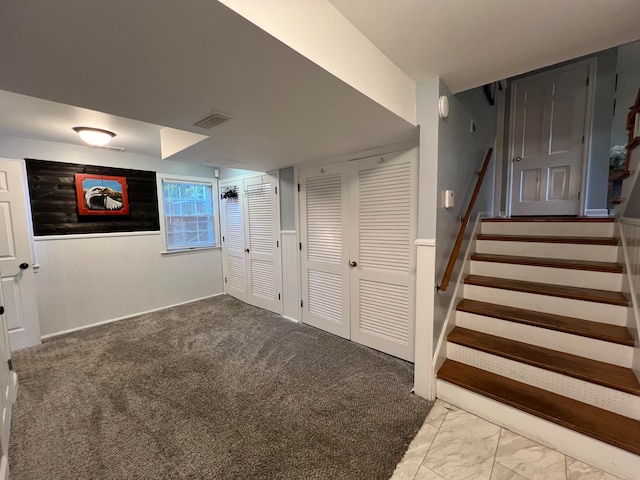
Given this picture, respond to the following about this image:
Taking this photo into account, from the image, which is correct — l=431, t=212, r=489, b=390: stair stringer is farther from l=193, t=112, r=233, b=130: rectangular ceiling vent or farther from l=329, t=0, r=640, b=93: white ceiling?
l=193, t=112, r=233, b=130: rectangular ceiling vent

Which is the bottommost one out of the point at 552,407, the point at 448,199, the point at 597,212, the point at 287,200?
the point at 552,407

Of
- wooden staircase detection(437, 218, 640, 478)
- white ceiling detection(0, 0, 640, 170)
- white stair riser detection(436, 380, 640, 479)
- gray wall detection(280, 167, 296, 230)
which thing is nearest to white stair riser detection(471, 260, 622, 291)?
wooden staircase detection(437, 218, 640, 478)

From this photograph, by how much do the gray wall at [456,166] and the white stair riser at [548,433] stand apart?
41 cm

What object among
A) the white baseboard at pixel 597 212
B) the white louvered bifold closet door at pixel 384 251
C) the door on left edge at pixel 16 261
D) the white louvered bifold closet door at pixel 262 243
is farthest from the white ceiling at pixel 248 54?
the white baseboard at pixel 597 212

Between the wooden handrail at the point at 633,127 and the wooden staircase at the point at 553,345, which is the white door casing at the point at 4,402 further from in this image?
the wooden handrail at the point at 633,127

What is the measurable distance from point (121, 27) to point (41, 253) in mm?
3442

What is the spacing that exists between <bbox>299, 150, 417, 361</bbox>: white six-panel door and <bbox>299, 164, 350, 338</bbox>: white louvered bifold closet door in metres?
0.01

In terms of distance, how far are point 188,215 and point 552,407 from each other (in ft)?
15.2

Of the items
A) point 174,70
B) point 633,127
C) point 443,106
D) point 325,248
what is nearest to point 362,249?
point 325,248

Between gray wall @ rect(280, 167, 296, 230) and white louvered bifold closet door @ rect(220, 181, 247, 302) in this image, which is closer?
gray wall @ rect(280, 167, 296, 230)

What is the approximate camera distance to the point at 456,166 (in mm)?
2123

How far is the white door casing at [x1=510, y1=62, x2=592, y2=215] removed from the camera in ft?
10.3

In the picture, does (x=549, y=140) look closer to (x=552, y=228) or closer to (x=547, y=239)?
(x=552, y=228)

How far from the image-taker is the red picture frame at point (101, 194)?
324 cm
